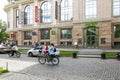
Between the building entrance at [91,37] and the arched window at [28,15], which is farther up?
the arched window at [28,15]

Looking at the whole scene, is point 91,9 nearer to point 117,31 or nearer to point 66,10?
point 66,10

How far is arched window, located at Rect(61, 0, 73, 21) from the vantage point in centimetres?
4744

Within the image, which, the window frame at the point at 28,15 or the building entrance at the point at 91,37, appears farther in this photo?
the window frame at the point at 28,15

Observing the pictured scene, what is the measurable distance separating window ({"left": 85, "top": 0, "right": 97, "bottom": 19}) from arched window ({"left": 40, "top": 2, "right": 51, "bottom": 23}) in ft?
33.2

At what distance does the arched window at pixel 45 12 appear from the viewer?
168 ft

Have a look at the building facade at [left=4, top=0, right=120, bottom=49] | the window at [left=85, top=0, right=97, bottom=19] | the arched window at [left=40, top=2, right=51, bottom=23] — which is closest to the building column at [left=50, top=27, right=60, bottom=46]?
the building facade at [left=4, top=0, right=120, bottom=49]

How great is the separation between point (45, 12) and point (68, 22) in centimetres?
768

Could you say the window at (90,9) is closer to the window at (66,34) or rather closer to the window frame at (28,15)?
the window at (66,34)

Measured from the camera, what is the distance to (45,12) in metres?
52.0

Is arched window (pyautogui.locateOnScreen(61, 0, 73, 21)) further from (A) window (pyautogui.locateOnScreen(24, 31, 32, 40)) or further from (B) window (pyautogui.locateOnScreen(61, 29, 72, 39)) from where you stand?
(A) window (pyautogui.locateOnScreen(24, 31, 32, 40))

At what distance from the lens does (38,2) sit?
174 ft

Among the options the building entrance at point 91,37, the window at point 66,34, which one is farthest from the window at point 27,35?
the building entrance at point 91,37

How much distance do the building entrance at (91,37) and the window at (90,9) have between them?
2453mm

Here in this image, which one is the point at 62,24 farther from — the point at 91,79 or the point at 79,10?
the point at 91,79
